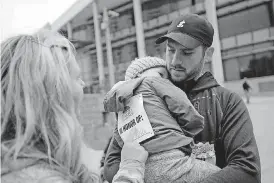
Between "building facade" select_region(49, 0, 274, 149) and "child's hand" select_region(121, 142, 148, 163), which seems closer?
"child's hand" select_region(121, 142, 148, 163)

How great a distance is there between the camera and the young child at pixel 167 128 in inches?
50.8

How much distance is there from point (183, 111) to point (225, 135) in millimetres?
273

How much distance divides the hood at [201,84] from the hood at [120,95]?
1.01 feet

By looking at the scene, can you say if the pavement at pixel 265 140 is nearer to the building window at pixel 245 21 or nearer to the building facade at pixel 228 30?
the building facade at pixel 228 30

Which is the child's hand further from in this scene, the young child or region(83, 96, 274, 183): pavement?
region(83, 96, 274, 183): pavement

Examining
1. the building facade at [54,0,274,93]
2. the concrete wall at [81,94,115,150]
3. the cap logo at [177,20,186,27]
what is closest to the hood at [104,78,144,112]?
the cap logo at [177,20,186,27]

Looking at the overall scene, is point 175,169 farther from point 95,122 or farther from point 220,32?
point 220,32

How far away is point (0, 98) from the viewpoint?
3.36 feet

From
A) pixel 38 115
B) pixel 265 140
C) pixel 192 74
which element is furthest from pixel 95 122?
pixel 38 115

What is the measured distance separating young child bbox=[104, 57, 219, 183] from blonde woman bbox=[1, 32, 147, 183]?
12.9 inches

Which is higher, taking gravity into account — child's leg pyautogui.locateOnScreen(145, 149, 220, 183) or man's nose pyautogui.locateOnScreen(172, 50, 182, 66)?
man's nose pyautogui.locateOnScreen(172, 50, 182, 66)

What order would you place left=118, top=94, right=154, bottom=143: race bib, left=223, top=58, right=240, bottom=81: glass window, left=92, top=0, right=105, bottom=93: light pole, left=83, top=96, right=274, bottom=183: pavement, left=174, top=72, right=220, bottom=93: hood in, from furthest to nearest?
left=92, top=0, right=105, bottom=93: light pole → left=223, top=58, right=240, bottom=81: glass window → left=83, top=96, right=274, bottom=183: pavement → left=174, top=72, right=220, bottom=93: hood → left=118, top=94, right=154, bottom=143: race bib

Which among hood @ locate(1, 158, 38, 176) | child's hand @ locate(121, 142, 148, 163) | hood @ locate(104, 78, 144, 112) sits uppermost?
hood @ locate(104, 78, 144, 112)

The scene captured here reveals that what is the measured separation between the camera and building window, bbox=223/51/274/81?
64.8ft
